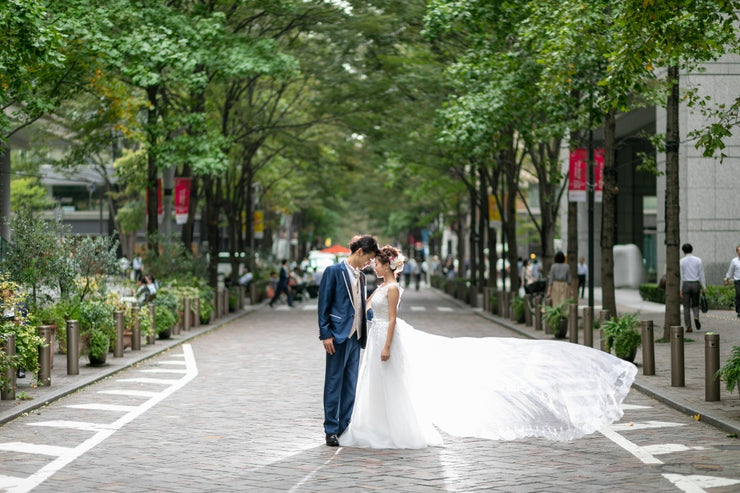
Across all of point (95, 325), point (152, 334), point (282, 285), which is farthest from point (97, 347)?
point (282, 285)

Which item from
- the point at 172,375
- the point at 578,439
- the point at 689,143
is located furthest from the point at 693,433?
the point at 689,143

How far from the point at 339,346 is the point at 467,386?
1606 mm

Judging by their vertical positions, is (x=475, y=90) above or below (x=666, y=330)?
above

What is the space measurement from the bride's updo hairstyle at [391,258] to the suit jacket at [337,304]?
34cm

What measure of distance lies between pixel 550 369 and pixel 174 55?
14094mm

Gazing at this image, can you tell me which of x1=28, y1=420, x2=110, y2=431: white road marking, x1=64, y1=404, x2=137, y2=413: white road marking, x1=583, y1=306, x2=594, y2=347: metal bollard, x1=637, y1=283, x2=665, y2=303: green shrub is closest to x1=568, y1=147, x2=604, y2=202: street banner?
x1=583, y1=306, x2=594, y2=347: metal bollard

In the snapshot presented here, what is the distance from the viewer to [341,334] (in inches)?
402

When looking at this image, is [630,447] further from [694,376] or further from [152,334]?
[152,334]

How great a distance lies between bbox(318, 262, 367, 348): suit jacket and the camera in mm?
10211

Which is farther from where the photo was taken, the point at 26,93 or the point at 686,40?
the point at 26,93

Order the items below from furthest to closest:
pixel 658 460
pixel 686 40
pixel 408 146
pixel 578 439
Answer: pixel 408 146 < pixel 686 40 < pixel 578 439 < pixel 658 460

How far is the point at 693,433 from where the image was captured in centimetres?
1097

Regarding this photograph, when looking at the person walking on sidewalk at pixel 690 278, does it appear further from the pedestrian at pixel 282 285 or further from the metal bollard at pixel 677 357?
the pedestrian at pixel 282 285

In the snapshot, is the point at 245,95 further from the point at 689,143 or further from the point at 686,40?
the point at 686,40
